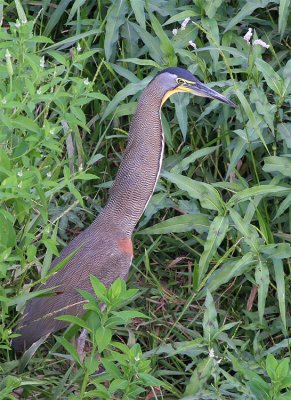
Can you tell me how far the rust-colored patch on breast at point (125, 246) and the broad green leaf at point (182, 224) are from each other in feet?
0.40

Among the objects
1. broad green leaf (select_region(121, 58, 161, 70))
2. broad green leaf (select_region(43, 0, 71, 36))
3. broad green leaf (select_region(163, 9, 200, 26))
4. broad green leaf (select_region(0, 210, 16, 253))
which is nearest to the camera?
broad green leaf (select_region(0, 210, 16, 253))

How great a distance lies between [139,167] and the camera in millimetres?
3432

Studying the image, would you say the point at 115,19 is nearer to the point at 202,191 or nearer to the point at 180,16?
the point at 180,16

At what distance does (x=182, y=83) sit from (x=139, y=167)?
0.98ft

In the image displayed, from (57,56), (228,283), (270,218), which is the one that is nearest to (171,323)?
(228,283)

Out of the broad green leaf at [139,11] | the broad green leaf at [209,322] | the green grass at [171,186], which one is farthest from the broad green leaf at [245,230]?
the broad green leaf at [139,11]

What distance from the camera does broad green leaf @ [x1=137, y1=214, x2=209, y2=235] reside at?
343 cm

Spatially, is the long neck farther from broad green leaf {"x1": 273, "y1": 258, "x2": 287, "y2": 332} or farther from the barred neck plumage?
broad green leaf {"x1": 273, "y1": 258, "x2": 287, "y2": 332}

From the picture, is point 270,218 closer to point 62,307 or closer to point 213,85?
point 213,85

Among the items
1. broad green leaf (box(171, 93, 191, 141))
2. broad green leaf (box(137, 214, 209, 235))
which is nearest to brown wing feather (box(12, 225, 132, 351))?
broad green leaf (box(137, 214, 209, 235))

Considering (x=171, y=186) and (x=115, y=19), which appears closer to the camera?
(x=171, y=186)

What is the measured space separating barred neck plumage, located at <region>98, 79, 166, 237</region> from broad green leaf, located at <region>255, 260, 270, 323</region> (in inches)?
16.7

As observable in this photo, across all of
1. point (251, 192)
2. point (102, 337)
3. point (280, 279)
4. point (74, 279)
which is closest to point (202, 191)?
point (251, 192)

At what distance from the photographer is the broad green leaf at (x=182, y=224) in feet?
11.3
